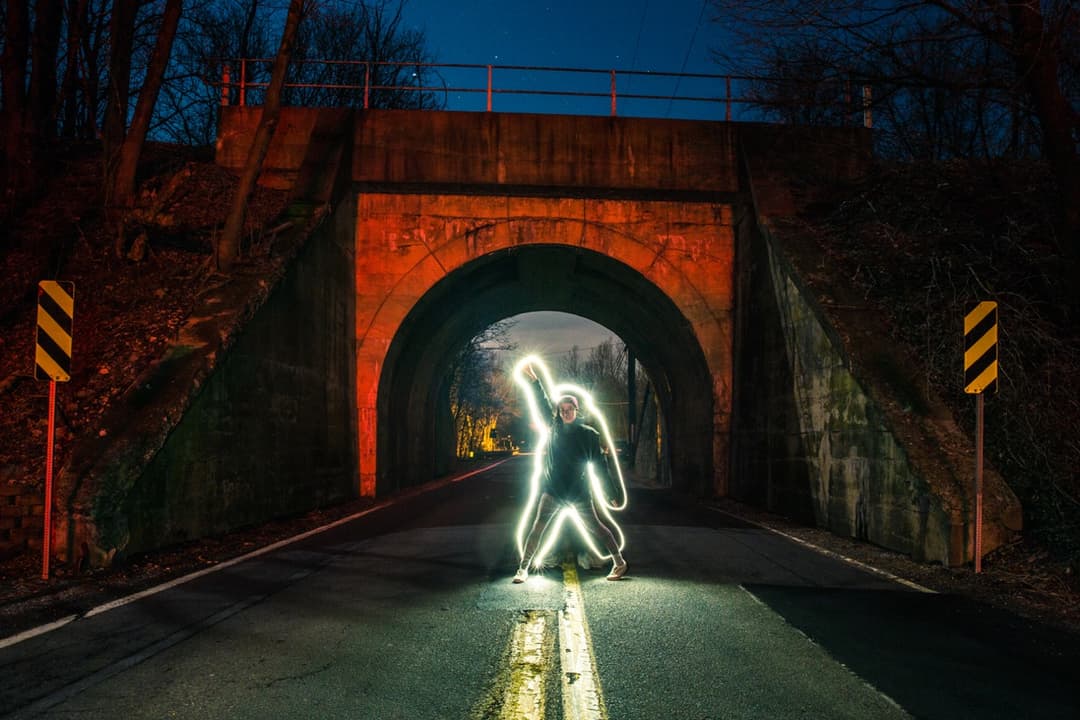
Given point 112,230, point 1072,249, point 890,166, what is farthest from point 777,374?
point 112,230

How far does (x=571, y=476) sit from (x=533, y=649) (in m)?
2.68

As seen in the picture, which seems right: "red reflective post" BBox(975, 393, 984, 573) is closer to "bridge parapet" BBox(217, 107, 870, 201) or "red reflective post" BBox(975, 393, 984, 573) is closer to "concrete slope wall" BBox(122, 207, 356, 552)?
"concrete slope wall" BBox(122, 207, 356, 552)

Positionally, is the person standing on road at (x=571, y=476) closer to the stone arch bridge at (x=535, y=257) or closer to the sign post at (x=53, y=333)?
the sign post at (x=53, y=333)

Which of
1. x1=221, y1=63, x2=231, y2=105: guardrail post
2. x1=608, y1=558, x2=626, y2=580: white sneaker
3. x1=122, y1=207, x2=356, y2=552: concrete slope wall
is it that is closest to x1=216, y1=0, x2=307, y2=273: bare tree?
x1=122, y1=207, x2=356, y2=552: concrete slope wall

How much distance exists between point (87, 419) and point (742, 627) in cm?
826

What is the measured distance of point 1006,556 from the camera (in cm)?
784

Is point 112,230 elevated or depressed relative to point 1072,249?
elevated

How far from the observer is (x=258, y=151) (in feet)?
42.7

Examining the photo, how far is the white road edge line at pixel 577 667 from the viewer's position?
378 cm

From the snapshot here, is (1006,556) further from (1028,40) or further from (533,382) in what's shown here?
(1028,40)

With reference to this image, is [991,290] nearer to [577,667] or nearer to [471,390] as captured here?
[577,667]

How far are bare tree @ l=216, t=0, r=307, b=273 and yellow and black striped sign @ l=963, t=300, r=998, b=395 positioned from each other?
10670 mm

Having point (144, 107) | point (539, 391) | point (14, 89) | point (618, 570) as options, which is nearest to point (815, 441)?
point (618, 570)

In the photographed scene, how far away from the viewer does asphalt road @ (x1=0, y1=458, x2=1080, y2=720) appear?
3898mm
